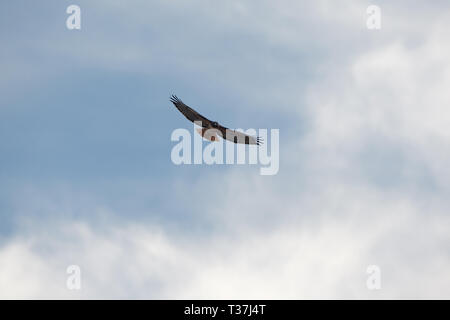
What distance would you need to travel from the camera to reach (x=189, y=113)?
82.2 meters

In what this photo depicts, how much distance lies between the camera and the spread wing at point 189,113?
81.8 meters

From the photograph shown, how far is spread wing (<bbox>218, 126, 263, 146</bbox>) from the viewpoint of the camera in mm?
82562

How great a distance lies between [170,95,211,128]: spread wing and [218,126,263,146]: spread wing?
7.11 ft

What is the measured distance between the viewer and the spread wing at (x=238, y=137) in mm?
82562

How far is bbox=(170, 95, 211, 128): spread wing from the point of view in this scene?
268ft

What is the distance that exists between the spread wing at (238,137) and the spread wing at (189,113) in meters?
2.17

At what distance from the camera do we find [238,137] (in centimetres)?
8350

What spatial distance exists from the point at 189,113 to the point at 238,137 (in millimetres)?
6557
